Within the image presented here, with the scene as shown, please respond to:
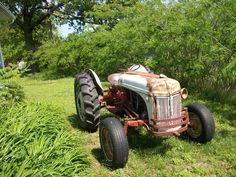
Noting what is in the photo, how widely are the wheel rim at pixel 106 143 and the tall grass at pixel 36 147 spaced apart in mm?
302

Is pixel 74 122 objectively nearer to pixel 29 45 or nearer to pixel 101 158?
pixel 101 158

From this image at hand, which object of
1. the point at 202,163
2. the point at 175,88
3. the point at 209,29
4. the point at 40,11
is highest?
the point at 40,11

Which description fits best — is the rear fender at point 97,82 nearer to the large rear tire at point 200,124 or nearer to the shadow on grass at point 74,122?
the shadow on grass at point 74,122

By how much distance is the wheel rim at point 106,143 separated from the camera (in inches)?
166

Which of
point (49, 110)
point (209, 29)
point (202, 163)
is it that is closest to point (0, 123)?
point (49, 110)

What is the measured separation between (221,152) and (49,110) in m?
3.14

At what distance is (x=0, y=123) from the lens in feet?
15.1

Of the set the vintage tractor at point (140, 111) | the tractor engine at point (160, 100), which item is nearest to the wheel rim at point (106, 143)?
the vintage tractor at point (140, 111)

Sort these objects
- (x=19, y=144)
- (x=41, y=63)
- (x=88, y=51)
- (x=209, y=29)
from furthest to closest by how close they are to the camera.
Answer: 1. (x=41, y=63)
2. (x=88, y=51)
3. (x=209, y=29)
4. (x=19, y=144)

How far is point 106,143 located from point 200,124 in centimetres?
145

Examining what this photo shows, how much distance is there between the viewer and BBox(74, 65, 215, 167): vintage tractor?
4102 millimetres

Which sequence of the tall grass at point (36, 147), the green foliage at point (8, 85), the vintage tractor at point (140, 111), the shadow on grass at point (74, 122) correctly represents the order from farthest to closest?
the green foliage at point (8, 85)
the shadow on grass at point (74, 122)
the vintage tractor at point (140, 111)
the tall grass at point (36, 147)

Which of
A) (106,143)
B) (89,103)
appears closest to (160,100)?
(106,143)

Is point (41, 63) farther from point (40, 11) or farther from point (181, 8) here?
point (181, 8)
